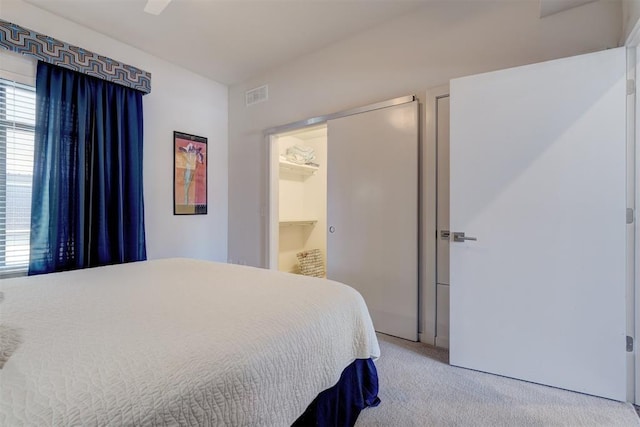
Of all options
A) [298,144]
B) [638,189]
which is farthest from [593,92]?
[298,144]

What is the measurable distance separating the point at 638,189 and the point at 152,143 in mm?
3809

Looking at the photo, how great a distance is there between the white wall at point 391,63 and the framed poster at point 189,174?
0.38m

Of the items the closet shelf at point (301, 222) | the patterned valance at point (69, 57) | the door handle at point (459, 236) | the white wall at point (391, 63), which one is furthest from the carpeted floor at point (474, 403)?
the patterned valance at point (69, 57)

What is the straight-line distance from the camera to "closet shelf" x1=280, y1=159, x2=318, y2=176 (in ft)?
13.4

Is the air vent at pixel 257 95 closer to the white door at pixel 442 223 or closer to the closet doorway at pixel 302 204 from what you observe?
the closet doorway at pixel 302 204

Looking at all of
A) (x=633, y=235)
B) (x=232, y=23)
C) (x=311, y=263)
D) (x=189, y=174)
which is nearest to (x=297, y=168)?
(x=311, y=263)

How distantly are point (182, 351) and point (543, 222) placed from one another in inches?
78.1

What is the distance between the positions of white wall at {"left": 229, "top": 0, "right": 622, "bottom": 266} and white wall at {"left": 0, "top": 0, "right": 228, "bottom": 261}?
168mm

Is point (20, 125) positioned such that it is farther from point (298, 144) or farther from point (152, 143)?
point (298, 144)

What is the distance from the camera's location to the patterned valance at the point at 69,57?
2.10 metres

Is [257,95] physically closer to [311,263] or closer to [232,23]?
[232,23]

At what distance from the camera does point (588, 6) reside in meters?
1.84

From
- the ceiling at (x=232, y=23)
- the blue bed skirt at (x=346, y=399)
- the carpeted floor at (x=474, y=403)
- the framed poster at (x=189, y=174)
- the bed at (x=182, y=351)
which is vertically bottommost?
the carpeted floor at (x=474, y=403)

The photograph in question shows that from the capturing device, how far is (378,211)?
255cm
